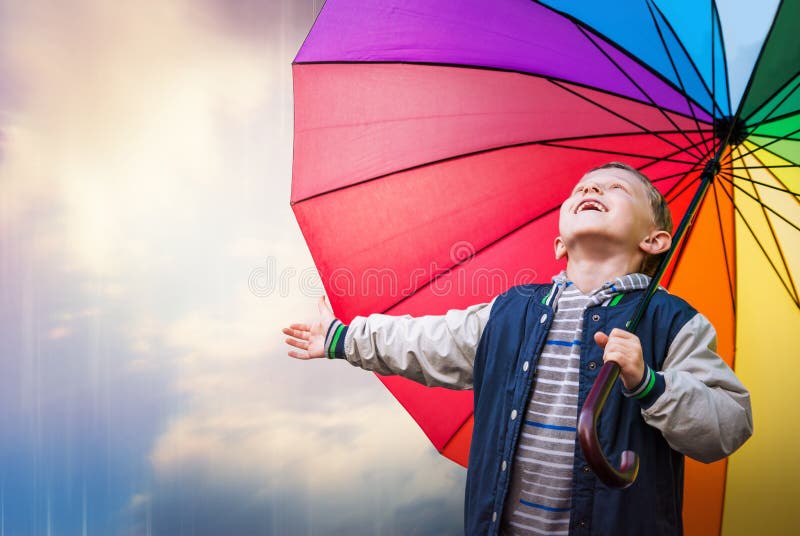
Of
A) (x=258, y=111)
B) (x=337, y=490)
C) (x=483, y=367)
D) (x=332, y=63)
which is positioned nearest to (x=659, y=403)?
(x=483, y=367)

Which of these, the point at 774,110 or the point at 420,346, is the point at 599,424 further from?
the point at 774,110

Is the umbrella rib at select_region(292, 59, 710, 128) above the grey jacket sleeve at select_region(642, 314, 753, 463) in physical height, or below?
above

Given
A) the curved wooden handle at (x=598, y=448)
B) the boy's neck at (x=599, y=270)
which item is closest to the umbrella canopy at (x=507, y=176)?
the boy's neck at (x=599, y=270)

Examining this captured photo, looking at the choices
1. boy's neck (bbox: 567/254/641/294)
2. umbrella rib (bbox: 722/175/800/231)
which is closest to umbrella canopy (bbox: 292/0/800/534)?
umbrella rib (bbox: 722/175/800/231)

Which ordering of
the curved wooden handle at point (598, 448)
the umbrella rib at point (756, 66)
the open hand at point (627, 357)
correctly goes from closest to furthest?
the curved wooden handle at point (598, 448) < the open hand at point (627, 357) < the umbrella rib at point (756, 66)

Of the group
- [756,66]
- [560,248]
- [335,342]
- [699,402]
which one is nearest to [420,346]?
[335,342]

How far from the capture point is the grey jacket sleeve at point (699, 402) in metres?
1.35

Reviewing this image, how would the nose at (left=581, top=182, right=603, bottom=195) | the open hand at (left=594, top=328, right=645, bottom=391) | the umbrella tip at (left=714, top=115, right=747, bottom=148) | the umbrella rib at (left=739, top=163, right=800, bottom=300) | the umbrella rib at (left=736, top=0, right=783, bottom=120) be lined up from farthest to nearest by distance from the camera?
the umbrella rib at (left=739, top=163, right=800, bottom=300), the nose at (left=581, top=182, right=603, bottom=195), the umbrella tip at (left=714, top=115, right=747, bottom=148), the umbrella rib at (left=736, top=0, right=783, bottom=120), the open hand at (left=594, top=328, right=645, bottom=391)

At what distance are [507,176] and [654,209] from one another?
38 cm

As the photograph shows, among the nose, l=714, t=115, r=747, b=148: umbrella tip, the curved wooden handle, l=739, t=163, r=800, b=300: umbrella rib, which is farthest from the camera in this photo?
l=739, t=163, r=800, b=300: umbrella rib

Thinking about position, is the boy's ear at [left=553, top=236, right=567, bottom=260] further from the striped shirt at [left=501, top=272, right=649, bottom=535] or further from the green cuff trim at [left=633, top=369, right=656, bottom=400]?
the green cuff trim at [left=633, top=369, right=656, bottom=400]

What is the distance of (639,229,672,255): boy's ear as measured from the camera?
1.67 meters

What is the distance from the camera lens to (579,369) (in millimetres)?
1509

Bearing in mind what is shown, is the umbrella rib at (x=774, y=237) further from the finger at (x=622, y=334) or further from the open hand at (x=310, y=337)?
the open hand at (x=310, y=337)
